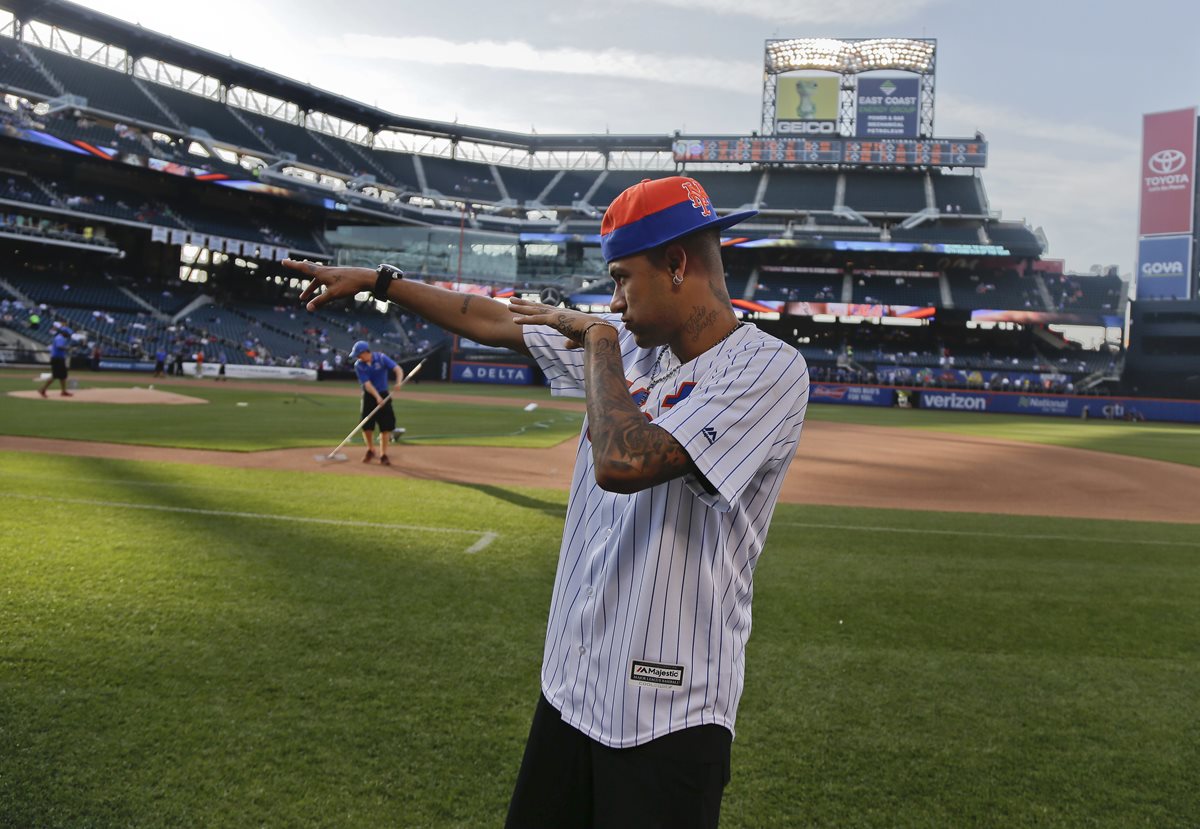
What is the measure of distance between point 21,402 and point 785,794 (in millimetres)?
23169

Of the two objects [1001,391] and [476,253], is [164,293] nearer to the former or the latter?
[476,253]

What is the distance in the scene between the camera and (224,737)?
3.68m

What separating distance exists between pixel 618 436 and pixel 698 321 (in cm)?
44

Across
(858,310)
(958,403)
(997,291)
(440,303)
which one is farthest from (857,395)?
(440,303)

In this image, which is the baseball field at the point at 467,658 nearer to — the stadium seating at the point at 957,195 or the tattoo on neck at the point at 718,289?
the tattoo on neck at the point at 718,289

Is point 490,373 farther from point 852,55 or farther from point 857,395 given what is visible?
point 852,55

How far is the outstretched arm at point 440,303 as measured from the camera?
2439 millimetres

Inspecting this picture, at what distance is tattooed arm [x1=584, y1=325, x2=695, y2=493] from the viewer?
5.25 feet

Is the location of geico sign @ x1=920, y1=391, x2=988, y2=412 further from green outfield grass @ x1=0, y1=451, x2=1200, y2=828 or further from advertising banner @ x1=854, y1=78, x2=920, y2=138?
green outfield grass @ x1=0, y1=451, x2=1200, y2=828

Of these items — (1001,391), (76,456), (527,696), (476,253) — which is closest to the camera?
(527,696)

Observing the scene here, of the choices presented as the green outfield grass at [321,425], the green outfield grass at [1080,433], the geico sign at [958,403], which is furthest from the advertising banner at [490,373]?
the geico sign at [958,403]

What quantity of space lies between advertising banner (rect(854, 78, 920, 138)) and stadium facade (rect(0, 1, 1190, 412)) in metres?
0.18

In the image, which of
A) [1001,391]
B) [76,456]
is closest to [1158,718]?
[76,456]

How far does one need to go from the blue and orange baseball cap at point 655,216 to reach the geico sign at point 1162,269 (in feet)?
242
